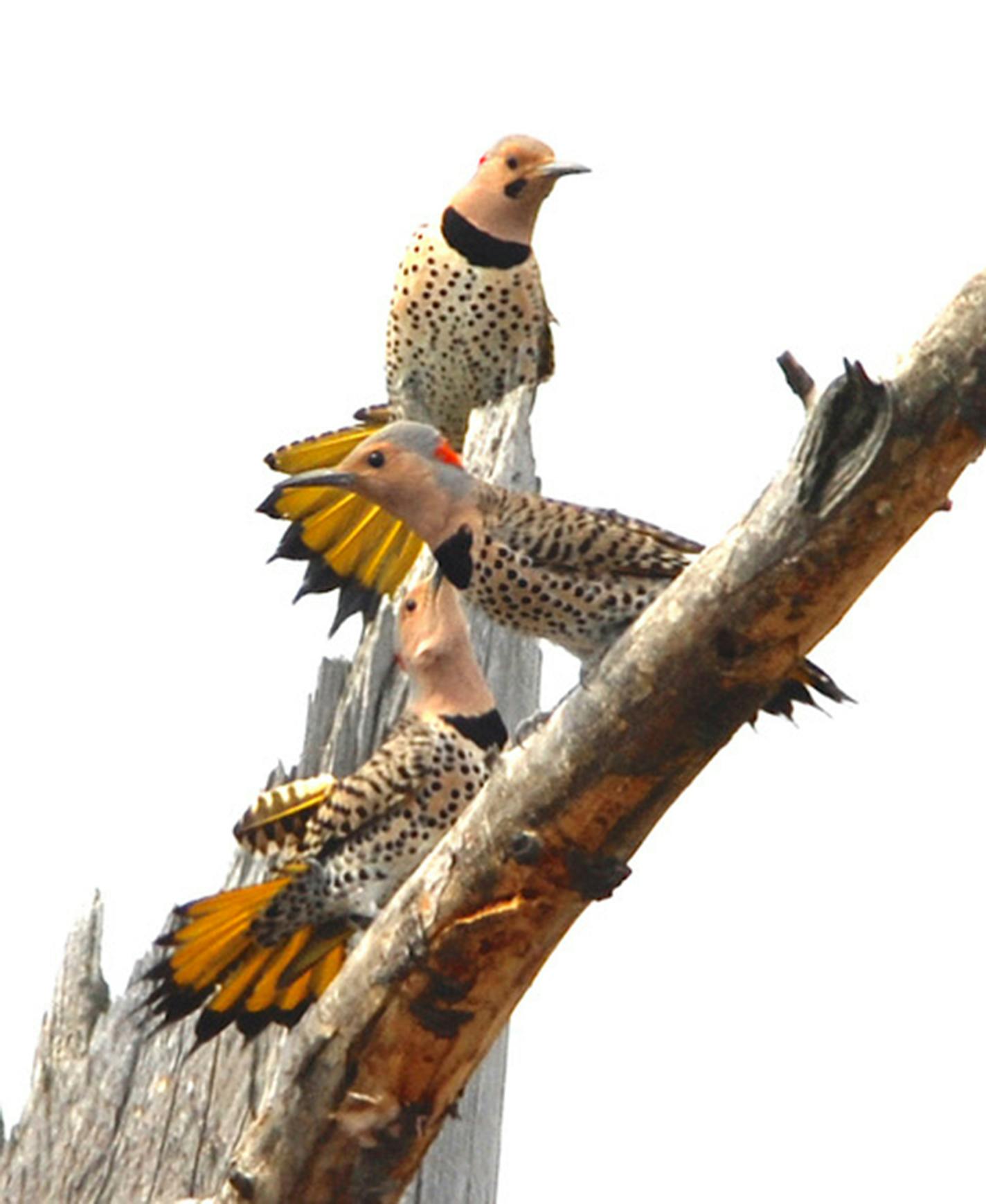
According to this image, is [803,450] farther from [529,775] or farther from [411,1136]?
[411,1136]

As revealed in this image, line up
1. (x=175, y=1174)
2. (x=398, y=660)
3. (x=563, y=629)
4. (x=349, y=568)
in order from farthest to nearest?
(x=349, y=568)
(x=398, y=660)
(x=175, y=1174)
(x=563, y=629)

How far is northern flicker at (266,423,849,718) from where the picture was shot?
14.4 feet

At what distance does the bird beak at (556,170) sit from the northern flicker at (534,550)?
1.77 metres

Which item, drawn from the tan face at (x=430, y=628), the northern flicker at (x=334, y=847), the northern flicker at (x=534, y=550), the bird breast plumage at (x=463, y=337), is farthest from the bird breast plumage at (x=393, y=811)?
the bird breast plumage at (x=463, y=337)

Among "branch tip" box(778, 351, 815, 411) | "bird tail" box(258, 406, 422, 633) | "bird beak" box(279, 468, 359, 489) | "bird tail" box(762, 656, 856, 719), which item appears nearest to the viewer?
"branch tip" box(778, 351, 815, 411)

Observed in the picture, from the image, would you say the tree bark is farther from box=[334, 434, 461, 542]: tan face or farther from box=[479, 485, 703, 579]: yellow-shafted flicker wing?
box=[334, 434, 461, 542]: tan face

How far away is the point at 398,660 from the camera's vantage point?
17.5 ft

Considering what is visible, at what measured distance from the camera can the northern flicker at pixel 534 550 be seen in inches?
172

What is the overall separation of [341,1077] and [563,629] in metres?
→ 0.82

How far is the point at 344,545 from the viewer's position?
6098 millimetres

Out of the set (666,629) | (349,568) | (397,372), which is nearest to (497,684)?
(349,568)

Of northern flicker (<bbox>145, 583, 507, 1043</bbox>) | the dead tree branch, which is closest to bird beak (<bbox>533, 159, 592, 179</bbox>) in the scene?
northern flicker (<bbox>145, 583, 507, 1043</bbox>)

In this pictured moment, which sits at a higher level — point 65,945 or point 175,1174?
point 65,945

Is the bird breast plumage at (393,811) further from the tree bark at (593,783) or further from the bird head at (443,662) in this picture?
the tree bark at (593,783)
